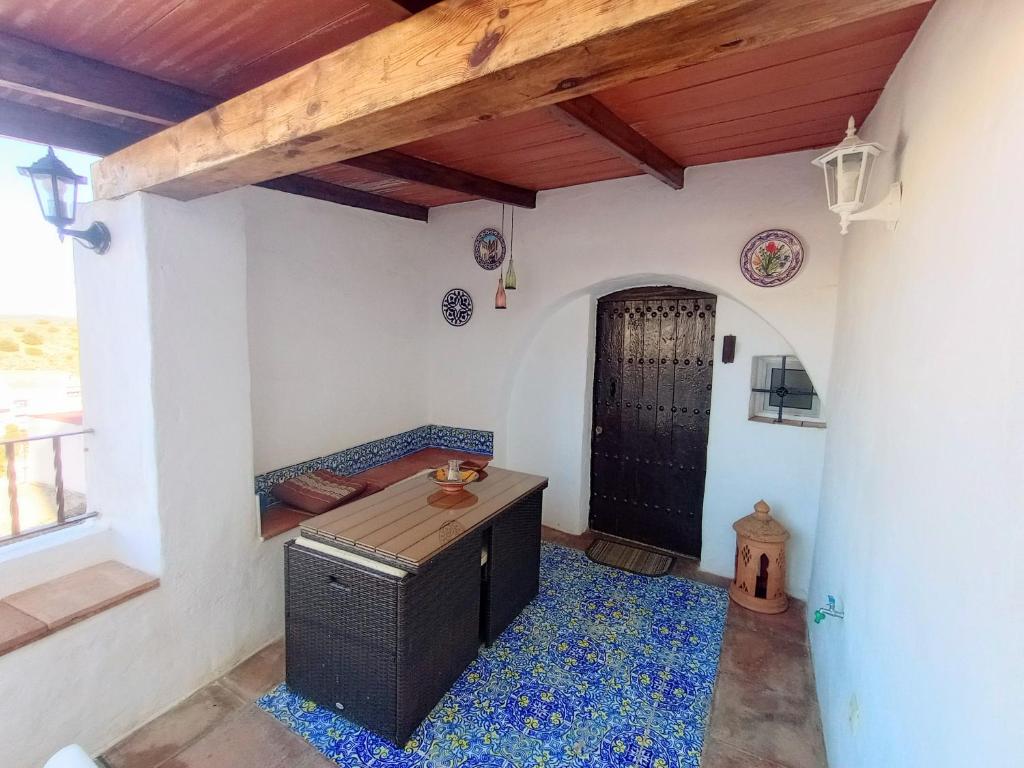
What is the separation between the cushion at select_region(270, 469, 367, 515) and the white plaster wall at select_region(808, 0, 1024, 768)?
242 cm

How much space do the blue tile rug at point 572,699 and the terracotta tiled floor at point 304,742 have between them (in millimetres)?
73

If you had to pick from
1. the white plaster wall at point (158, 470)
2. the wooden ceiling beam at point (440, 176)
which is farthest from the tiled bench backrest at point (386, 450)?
the wooden ceiling beam at point (440, 176)

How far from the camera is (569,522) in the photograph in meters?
4.01

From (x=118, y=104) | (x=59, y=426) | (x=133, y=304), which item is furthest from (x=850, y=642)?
(x=59, y=426)

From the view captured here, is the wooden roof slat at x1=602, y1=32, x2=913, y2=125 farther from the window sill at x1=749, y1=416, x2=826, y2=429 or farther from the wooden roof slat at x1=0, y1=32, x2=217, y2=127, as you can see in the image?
the window sill at x1=749, y1=416, x2=826, y2=429

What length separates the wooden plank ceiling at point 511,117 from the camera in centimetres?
145

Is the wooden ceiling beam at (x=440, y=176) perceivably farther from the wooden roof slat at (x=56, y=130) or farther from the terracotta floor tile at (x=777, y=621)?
the terracotta floor tile at (x=777, y=621)

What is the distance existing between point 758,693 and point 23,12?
3.73 m

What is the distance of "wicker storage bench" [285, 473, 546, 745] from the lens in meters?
1.94

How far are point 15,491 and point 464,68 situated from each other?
2.65m

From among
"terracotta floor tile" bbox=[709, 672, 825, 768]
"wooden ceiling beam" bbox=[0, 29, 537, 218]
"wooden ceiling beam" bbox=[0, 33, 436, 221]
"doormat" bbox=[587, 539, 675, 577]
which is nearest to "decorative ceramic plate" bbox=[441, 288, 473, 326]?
"wooden ceiling beam" bbox=[0, 29, 537, 218]

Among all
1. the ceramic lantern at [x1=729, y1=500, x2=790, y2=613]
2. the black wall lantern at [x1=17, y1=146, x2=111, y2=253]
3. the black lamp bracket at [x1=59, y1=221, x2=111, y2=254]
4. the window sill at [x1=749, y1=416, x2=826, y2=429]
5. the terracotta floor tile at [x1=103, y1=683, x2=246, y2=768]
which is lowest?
the terracotta floor tile at [x1=103, y1=683, x2=246, y2=768]

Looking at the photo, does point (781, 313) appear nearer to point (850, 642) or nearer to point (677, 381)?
point (677, 381)

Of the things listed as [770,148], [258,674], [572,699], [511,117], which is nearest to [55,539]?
[258,674]
